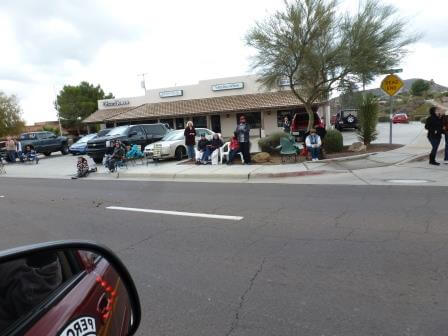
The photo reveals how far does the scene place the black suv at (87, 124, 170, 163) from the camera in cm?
2064

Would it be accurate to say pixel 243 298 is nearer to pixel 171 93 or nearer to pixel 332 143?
pixel 332 143

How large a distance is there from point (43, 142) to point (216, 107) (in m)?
14.3

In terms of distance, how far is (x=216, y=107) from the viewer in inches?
1410

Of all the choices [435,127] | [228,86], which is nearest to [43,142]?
[228,86]

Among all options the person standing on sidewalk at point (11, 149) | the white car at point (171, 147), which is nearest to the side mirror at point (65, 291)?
the white car at point (171, 147)

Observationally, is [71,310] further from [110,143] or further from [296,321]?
[110,143]

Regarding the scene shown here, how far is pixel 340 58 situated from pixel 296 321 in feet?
49.5

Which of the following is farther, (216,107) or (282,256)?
(216,107)

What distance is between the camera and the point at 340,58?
55.0 ft

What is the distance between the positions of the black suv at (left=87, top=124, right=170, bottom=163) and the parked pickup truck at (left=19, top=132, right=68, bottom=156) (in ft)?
35.3

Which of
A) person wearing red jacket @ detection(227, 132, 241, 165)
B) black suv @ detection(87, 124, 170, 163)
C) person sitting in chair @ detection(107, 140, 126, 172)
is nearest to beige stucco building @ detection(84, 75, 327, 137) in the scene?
black suv @ detection(87, 124, 170, 163)

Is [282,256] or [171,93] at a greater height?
[171,93]

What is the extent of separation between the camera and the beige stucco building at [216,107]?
3431 cm

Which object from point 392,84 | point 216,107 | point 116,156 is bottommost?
point 116,156
